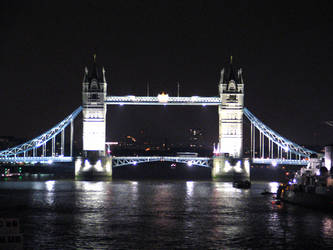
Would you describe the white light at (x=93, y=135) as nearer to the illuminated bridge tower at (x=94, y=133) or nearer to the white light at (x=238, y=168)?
the illuminated bridge tower at (x=94, y=133)

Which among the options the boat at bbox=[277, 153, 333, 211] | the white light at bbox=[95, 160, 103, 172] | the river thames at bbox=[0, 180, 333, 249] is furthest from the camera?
the white light at bbox=[95, 160, 103, 172]

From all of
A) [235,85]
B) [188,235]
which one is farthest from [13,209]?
[235,85]

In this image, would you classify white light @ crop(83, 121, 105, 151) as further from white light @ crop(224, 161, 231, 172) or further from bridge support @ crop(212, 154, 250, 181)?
white light @ crop(224, 161, 231, 172)

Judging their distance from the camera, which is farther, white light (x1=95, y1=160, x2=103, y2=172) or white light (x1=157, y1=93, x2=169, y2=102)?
white light (x1=95, y1=160, x2=103, y2=172)

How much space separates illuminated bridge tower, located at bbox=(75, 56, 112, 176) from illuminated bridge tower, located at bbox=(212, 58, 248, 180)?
12.5 m

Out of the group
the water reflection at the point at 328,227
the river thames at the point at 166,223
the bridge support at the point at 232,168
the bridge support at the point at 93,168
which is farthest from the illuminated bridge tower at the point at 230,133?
the water reflection at the point at 328,227

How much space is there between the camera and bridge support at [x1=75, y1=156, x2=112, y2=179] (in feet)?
252

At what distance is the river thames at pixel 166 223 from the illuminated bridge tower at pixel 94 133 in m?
28.3

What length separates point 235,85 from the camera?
79.1 m

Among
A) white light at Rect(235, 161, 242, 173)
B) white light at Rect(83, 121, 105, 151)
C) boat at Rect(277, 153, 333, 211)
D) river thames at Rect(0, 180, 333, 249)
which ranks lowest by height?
river thames at Rect(0, 180, 333, 249)

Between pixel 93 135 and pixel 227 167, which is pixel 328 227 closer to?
pixel 227 167

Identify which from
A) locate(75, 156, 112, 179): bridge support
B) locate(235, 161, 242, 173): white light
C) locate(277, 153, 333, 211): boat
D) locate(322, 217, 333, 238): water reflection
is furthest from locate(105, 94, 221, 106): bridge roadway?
locate(322, 217, 333, 238): water reflection

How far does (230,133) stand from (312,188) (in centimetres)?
3833

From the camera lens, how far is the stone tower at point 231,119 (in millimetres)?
78062
